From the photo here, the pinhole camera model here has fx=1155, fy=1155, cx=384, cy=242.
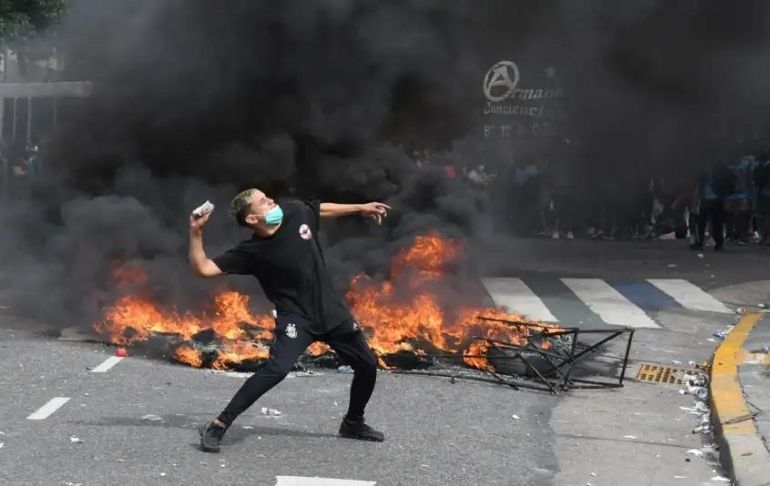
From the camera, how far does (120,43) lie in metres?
10.7

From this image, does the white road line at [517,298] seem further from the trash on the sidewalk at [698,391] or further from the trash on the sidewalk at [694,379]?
the trash on the sidewalk at [698,391]

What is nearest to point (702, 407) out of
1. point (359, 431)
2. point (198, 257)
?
point (359, 431)

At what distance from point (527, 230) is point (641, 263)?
13.1ft

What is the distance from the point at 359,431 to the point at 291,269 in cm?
98

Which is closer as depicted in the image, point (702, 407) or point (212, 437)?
point (212, 437)

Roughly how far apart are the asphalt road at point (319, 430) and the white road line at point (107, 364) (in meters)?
0.06

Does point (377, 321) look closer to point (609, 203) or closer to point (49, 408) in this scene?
point (49, 408)

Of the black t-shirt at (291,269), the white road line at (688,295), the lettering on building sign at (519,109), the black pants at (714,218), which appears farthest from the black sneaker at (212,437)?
the black pants at (714,218)

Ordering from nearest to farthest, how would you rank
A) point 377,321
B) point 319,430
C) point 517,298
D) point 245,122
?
point 319,430, point 377,321, point 245,122, point 517,298

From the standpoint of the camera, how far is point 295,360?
20.1 ft

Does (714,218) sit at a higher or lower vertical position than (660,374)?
higher

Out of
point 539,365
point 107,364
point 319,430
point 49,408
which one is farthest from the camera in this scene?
point 539,365

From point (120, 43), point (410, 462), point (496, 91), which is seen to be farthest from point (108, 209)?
point (496, 91)

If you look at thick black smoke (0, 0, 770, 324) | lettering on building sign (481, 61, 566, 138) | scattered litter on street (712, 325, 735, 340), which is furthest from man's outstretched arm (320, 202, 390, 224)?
lettering on building sign (481, 61, 566, 138)
